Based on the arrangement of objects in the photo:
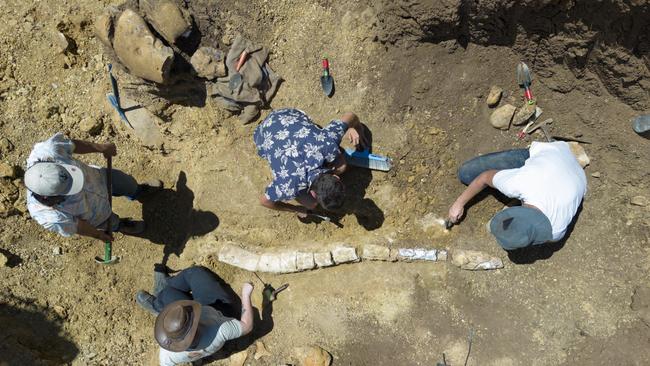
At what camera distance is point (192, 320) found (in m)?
3.56

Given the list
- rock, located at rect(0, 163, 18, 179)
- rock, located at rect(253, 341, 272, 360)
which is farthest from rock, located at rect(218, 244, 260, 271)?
rock, located at rect(0, 163, 18, 179)

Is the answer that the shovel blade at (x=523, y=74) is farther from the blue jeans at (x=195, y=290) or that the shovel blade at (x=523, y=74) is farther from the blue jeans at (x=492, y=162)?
the blue jeans at (x=195, y=290)

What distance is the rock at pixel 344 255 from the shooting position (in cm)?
444

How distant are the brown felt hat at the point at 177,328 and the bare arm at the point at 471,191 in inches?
102

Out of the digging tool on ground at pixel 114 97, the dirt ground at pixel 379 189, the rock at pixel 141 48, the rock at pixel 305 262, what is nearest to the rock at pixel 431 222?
the dirt ground at pixel 379 189

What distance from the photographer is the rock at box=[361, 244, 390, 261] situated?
14.4 feet

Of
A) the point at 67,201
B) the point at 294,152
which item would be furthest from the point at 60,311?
the point at 294,152

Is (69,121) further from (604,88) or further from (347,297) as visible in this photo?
(604,88)

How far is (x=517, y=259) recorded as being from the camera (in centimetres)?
410

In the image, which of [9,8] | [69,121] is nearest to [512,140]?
[69,121]

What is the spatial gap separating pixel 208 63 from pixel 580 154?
400 centimetres

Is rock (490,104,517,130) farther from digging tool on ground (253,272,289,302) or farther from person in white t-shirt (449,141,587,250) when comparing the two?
digging tool on ground (253,272,289,302)

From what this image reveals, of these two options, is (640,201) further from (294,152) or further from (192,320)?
(192,320)

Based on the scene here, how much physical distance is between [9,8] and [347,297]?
5366mm
